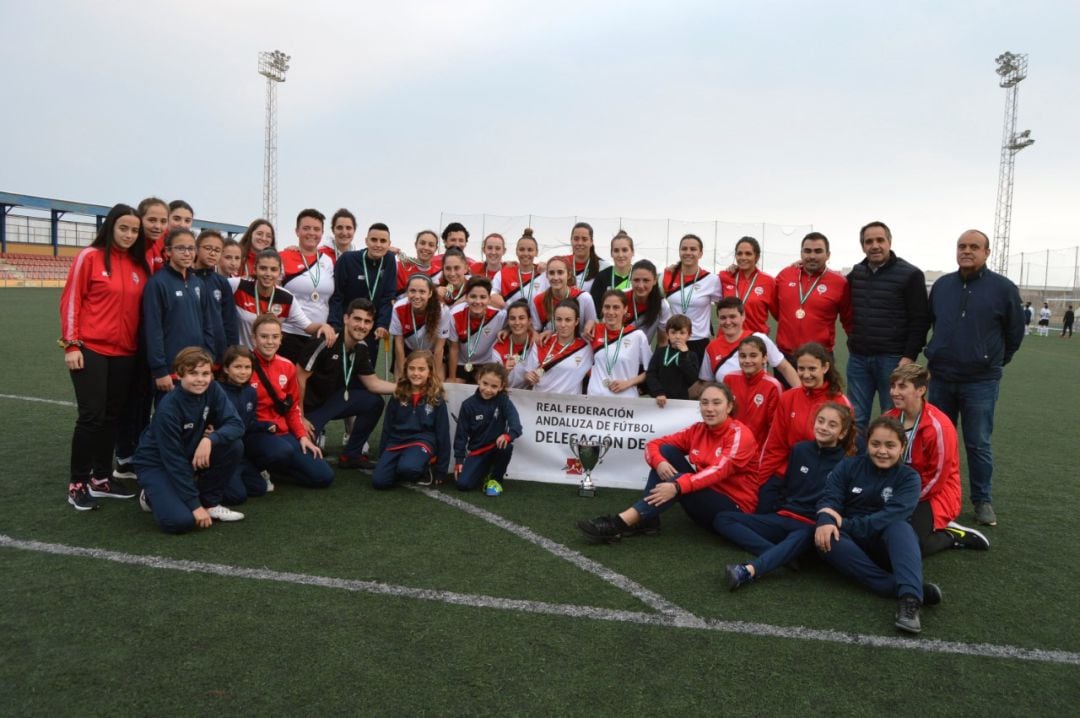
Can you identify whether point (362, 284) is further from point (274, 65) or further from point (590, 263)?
point (274, 65)

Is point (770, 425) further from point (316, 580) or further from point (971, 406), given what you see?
point (316, 580)

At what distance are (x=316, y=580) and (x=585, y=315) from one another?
333 cm

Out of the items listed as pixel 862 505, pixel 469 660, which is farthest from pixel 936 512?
pixel 469 660

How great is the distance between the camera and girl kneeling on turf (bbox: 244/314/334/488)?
201 inches

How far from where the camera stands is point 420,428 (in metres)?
5.51

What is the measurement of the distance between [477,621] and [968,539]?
3.13 m

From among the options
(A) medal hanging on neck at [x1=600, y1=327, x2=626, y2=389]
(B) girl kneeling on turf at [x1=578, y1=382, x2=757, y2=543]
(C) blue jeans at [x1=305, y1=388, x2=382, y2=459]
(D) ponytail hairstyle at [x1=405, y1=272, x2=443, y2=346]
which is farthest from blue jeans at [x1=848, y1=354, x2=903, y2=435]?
(C) blue jeans at [x1=305, y1=388, x2=382, y2=459]

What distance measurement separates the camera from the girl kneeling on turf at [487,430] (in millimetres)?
5426

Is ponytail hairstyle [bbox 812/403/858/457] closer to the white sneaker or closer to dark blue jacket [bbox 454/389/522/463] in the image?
dark blue jacket [bbox 454/389/522/463]

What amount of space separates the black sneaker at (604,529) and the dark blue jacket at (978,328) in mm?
2601

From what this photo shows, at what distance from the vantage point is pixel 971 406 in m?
4.93

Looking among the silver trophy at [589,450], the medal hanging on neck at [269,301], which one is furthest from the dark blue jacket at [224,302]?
the silver trophy at [589,450]

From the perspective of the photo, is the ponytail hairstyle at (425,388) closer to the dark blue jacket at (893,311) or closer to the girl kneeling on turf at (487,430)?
the girl kneeling on turf at (487,430)

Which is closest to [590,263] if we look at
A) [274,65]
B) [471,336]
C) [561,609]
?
[471,336]
